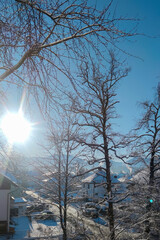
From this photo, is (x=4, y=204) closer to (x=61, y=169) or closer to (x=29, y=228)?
(x=29, y=228)

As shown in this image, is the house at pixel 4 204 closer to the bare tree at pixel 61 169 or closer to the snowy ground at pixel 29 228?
the snowy ground at pixel 29 228

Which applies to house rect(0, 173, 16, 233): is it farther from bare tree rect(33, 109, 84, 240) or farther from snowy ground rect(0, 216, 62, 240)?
bare tree rect(33, 109, 84, 240)

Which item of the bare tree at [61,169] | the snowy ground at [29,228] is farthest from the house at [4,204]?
the bare tree at [61,169]

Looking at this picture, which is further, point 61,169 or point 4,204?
point 4,204

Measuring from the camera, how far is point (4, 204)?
16.1 metres

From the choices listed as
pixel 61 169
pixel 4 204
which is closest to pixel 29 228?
pixel 4 204

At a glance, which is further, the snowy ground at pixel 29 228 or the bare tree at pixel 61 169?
the snowy ground at pixel 29 228

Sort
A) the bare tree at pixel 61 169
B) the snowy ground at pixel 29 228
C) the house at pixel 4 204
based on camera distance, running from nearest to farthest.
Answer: the bare tree at pixel 61 169 < the snowy ground at pixel 29 228 < the house at pixel 4 204

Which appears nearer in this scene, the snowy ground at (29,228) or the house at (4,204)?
the snowy ground at (29,228)

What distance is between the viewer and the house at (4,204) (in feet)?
51.3

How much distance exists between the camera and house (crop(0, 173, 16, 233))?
51.3 feet

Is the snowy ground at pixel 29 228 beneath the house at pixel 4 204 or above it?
beneath

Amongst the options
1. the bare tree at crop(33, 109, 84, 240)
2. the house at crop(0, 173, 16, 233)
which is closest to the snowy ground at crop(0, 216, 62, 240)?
the house at crop(0, 173, 16, 233)

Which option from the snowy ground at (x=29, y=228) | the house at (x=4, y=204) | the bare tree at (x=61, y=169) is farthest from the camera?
the house at (x=4, y=204)
